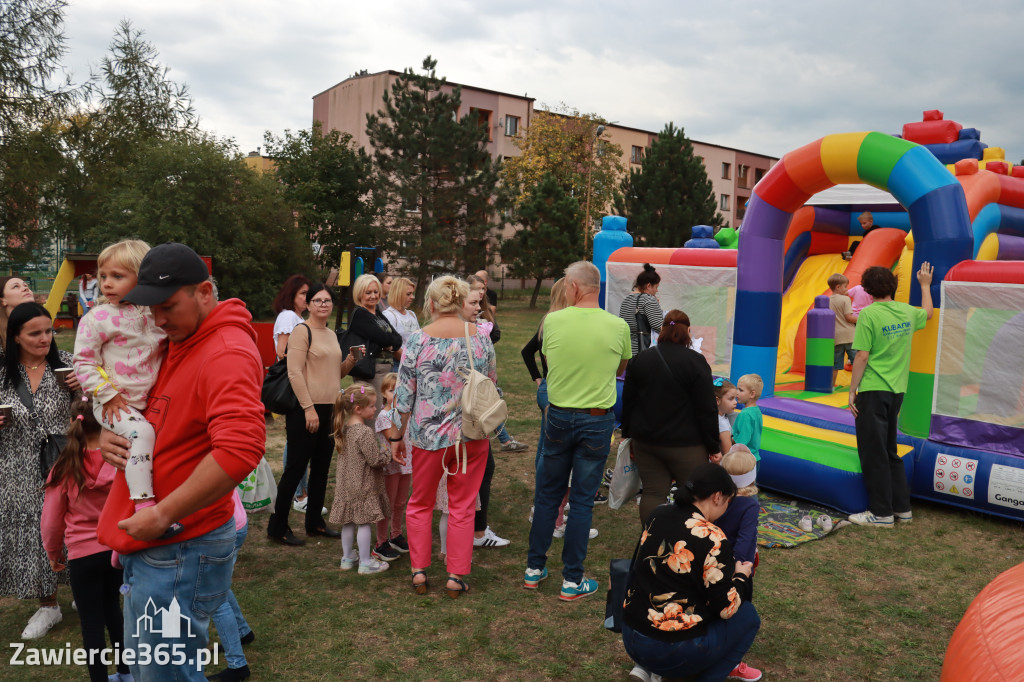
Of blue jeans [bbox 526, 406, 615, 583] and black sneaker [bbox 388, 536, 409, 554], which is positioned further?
black sneaker [bbox 388, 536, 409, 554]

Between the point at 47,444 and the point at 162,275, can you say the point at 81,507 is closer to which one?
the point at 47,444

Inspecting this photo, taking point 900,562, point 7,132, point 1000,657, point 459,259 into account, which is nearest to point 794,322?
point 900,562

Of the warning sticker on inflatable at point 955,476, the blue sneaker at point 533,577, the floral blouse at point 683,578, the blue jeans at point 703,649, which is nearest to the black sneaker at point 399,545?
the blue sneaker at point 533,577

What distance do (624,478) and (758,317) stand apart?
3.07 m

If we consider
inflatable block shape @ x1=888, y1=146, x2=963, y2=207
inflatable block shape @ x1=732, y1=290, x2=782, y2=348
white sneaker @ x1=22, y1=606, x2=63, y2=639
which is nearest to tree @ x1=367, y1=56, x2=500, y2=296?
inflatable block shape @ x1=732, y1=290, x2=782, y2=348

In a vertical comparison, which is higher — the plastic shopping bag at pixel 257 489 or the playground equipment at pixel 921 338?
the playground equipment at pixel 921 338

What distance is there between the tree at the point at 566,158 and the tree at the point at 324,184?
8336 millimetres

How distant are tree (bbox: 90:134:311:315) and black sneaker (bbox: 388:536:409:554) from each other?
17.0 m

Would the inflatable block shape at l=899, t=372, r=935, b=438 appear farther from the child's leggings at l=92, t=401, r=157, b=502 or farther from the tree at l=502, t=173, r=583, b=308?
the tree at l=502, t=173, r=583, b=308

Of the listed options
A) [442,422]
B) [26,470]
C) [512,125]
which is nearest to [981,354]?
[442,422]

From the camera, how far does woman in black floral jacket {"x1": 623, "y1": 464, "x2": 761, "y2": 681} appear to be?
2883 millimetres

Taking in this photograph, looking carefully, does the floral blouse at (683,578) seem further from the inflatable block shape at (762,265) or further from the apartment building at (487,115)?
the apartment building at (487,115)

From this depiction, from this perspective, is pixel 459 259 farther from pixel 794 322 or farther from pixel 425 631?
pixel 425 631

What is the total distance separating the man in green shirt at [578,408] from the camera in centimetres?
412
